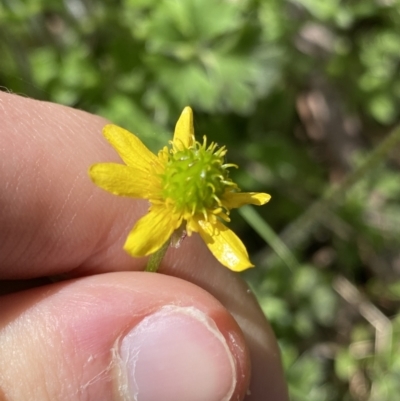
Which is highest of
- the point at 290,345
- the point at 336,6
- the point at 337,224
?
the point at 336,6

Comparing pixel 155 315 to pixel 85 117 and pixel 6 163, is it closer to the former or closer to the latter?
pixel 6 163

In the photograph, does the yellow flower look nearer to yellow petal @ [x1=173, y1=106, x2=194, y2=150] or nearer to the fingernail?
yellow petal @ [x1=173, y1=106, x2=194, y2=150]

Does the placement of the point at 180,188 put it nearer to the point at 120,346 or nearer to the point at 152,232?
the point at 152,232

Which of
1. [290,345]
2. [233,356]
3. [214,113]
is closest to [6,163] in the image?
[233,356]

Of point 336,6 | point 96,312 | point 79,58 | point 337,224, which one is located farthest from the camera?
point 337,224

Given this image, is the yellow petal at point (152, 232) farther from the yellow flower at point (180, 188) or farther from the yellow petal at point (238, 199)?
the yellow petal at point (238, 199)

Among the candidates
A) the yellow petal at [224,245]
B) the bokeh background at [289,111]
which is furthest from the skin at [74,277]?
the bokeh background at [289,111]

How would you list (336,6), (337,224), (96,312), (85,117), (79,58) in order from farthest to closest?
(337,224), (79,58), (336,6), (85,117), (96,312)
